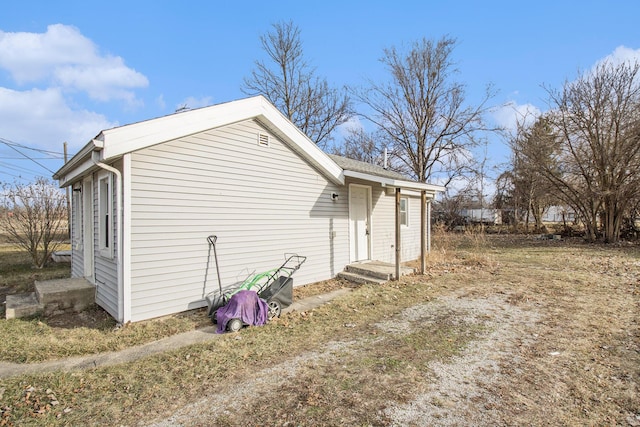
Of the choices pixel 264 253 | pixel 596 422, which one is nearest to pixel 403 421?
pixel 596 422

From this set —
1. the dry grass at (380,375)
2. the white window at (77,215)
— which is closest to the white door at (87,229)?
the white window at (77,215)

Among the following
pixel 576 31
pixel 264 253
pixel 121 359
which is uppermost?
pixel 576 31

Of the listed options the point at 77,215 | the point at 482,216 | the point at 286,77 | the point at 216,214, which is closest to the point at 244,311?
the point at 216,214

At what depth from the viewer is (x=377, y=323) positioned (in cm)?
505

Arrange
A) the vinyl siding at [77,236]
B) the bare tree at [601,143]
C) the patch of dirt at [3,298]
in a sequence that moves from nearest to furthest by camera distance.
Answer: the patch of dirt at [3,298]
the vinyl siding at [77,236]
the bare tree at [601,143]

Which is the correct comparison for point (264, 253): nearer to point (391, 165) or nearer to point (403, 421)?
point (403, 421)

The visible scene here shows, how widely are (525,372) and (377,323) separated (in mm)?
2128

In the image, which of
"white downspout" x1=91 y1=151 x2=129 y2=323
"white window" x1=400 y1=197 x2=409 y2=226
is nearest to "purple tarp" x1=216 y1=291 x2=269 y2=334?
"white downspout" x1=91 y1=151 x2=129 y2=323

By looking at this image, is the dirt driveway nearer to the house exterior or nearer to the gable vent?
the house exterior

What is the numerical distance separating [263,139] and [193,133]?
5.17ft

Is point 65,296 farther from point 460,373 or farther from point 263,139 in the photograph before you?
point 460,373

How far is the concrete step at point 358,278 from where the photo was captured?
7.78 metres

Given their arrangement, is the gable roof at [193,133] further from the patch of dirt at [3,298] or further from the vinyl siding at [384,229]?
the patch of dirt at [3,298]

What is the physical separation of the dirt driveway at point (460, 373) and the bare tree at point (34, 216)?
32.0ft
